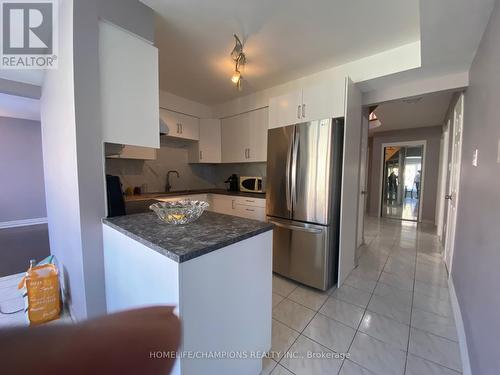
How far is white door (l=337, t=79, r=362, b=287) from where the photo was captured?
2.08 metres

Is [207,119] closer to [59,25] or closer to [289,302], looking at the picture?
[59,25]

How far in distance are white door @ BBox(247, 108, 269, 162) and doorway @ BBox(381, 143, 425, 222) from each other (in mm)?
4181

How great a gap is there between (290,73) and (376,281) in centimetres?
267

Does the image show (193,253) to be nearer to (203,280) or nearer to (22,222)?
(203,280)

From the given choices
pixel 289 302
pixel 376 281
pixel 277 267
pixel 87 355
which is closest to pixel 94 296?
pixel 87 355

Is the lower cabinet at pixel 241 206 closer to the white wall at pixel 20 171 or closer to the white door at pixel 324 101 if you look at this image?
the white door at pixel 324 101

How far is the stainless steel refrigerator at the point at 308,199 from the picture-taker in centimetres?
205

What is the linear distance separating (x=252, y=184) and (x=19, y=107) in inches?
166

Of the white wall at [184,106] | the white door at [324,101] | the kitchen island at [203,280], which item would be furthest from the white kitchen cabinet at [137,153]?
the white door at [324,101]

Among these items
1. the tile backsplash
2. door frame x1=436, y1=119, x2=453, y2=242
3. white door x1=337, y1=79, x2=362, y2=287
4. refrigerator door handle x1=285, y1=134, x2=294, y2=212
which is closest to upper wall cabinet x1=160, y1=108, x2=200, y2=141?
the tile backsplash

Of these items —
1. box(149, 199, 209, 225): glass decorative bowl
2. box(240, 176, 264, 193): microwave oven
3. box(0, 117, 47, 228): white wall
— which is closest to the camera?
box(149, 199, 209, 225): glass decorative bowl

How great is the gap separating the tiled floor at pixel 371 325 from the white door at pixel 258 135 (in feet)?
6.03

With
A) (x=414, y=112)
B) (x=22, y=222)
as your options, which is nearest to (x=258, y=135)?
(x=414, y=112)

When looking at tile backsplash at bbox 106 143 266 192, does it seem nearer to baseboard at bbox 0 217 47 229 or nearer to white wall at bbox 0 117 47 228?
white wall at bbox 0 117 47 228
